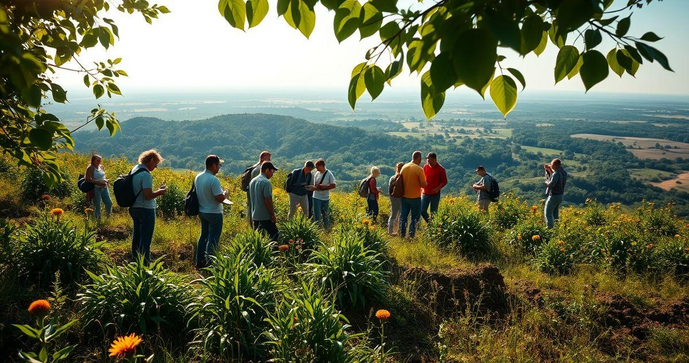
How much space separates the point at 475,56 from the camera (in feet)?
2.67

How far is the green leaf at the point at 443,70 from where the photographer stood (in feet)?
2.98

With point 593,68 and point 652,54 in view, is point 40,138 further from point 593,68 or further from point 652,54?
point 652,54

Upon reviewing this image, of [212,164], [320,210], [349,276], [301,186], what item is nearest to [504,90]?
[349,276]

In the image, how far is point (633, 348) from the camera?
15.0 feet

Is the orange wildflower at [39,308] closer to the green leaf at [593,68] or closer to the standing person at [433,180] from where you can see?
the green leaf at [593,68]

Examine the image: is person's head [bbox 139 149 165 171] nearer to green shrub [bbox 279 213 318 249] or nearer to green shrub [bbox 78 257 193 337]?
green shrub [bbox 78 257 193 337]

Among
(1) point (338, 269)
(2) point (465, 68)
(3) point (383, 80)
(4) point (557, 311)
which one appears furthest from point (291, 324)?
(4) point (557, 311)

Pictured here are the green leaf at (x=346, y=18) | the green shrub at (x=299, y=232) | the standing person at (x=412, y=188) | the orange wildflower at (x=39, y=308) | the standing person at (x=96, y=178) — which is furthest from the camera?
the standing person at (x=412, y=188)

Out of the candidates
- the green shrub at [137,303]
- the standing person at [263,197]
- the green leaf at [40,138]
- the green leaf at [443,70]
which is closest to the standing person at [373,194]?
the standing person at [263,197]

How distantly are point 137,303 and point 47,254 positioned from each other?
1.90 meters

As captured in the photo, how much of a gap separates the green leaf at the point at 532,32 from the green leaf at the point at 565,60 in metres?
0.19

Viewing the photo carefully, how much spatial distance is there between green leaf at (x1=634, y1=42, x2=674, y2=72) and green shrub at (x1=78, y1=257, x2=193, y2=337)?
403 centimetres

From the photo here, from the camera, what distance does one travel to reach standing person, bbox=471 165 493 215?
9953 mm

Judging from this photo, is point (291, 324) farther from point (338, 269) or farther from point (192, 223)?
point (192, 223)
